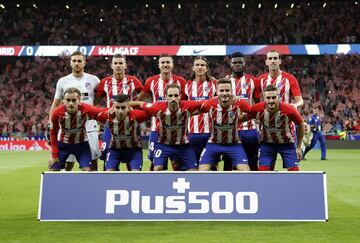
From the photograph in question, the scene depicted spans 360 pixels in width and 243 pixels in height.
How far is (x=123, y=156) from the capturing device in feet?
24.9

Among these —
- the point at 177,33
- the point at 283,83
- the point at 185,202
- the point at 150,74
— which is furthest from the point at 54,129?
the point at 177,33

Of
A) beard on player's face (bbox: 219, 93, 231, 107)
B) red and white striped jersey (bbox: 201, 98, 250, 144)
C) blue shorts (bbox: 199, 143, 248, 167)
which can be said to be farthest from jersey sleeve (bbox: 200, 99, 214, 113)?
blue shorts (bbox: 199, 143, 248, 167)

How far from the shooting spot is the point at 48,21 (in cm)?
3409

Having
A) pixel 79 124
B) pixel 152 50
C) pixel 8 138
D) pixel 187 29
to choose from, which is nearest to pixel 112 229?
pixel 79 124

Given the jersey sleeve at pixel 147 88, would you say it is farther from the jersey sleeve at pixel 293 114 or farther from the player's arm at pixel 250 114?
the jersey sleeve at pixel 293 114

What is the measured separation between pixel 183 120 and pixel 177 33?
26.2m

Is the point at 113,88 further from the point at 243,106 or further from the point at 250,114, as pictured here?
the point at 250,114

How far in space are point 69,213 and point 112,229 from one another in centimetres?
62

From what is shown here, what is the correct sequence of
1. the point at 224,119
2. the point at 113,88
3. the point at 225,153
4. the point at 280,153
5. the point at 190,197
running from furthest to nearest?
1. the point at 113,88
2. the point at 280,153
3. the point at 225,153
4. the point at 224,119
5. the point at 190,197

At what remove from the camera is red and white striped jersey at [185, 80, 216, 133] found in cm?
796

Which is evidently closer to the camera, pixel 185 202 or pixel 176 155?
pixel 185 202

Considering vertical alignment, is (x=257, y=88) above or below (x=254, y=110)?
above

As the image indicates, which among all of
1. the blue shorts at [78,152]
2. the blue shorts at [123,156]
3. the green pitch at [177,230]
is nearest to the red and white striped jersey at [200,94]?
the blue shorts at [123,156]

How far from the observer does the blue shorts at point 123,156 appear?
7488 mm
